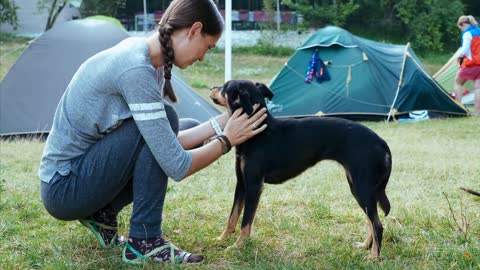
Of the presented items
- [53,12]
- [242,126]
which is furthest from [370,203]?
[53,12]

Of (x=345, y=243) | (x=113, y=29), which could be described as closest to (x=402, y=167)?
(x=345, y=243)

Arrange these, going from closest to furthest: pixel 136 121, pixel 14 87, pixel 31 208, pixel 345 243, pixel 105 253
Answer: pixel 136 121 < pixel 105 253 < pixel 345 243 < pixel 31 208 < pixel 14 87

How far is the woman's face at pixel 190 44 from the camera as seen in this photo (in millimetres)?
2545

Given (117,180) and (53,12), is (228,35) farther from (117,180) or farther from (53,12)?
(53,12)

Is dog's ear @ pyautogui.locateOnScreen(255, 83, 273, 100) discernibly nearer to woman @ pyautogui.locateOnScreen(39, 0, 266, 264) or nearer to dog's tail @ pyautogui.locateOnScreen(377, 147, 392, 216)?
woman @ pyautogui.locateOnScreen(39, 0, 266, 264)

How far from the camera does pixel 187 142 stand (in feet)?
10.0

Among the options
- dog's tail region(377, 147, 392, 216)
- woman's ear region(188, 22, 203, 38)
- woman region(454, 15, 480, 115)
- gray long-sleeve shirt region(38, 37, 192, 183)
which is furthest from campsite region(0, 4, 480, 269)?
woman region(454, 15, 480, 115)

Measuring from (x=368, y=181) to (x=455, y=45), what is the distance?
2433 centimetres

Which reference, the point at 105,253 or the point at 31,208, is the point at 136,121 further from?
the point at 31,208

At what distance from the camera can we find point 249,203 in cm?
306

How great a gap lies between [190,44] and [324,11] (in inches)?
964

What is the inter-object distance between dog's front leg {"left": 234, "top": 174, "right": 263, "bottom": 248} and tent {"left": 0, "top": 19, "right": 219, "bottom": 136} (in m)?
5.00

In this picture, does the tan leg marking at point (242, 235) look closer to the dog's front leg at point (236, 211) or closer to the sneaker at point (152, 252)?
the dog's front leg at point (236, 211)

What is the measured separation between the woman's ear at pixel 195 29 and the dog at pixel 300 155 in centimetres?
64
